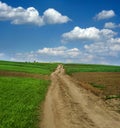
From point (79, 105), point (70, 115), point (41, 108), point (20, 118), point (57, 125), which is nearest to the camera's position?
point (57, 125)

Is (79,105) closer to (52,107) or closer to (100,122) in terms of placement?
(52,107)

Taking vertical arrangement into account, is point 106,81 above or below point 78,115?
above

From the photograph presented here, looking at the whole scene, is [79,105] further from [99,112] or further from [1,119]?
[1,119]

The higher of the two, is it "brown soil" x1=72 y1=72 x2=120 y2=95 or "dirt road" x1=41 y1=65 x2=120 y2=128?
"brown soil" x1=72 y1=72 x2=120 y2=95

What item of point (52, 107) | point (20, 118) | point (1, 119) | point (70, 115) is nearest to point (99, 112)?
point (70, 115)

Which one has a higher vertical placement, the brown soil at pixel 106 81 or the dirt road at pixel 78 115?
the brown soil at pixel 106 81

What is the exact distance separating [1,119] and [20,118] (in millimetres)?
1217

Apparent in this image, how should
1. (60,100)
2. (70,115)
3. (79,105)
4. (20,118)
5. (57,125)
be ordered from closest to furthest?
(57,125) < (20,118) < (70,115) < (79,105) < (60,100)

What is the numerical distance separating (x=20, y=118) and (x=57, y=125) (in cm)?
275

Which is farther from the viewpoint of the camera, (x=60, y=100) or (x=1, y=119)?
(x=60, y=100)

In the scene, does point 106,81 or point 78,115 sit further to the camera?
point 106,81

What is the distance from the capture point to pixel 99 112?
19891 mm

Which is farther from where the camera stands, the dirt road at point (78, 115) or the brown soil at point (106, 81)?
the brown soil at point (106, 81)

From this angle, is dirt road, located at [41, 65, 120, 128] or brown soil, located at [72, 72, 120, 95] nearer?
dirt road, located at [41, 65, 120, 128]
